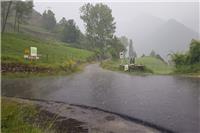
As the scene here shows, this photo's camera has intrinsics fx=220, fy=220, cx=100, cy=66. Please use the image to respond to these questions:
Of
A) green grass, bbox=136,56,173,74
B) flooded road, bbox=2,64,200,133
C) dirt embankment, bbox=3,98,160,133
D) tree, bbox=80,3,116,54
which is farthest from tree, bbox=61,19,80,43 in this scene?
dirt embankment, bbox=3,98,160,133

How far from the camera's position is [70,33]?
240 ft

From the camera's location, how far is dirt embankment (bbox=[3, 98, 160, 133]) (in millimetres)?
7004

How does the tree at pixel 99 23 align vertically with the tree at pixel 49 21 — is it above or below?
below

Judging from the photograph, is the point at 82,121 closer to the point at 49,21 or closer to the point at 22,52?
the point at 22,52

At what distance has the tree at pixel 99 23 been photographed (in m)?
63.4

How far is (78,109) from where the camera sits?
9703 millimetres

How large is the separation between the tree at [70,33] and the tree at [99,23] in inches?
287

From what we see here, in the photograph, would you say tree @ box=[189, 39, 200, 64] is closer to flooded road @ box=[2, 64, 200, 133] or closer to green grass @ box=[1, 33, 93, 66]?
flooded road @ box=[2, 64, 200, 133]

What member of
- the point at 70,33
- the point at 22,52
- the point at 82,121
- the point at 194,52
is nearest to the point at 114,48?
the point at 70,33

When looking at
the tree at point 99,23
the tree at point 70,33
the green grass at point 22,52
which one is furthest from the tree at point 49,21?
the green grass at point 22,52

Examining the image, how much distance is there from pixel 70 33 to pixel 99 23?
1372 cm

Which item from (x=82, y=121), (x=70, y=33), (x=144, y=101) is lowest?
(x=82, y=121)

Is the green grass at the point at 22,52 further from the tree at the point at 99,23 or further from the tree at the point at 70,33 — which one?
the tree at the point at 70,33

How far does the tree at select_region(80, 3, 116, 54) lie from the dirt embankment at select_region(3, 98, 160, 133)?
179 feet
